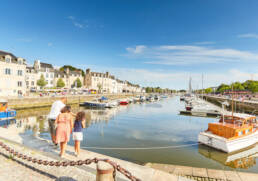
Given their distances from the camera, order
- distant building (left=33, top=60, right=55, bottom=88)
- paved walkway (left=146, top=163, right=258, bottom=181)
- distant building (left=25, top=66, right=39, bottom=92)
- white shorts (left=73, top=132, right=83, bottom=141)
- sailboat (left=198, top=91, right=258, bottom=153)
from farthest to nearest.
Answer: distant building (left=33, top=60, right=55, bottom=88) → distant building (left=25, top=66, right=39, bottom=92) → sailboat (left=198, top=91, right=258, bottom=153) → paved walkway (left=146, top=163, right=258, bottom=181) → white shorts (left=73, top=132, right=83, bottom=141)

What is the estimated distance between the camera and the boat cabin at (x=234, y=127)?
13.0 metres

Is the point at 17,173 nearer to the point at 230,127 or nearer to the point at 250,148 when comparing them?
the point at 230,127

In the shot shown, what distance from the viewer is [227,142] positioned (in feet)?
40.2

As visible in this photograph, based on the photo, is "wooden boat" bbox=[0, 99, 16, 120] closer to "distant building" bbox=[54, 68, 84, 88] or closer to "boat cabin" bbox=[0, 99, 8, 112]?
"boat cabin" bbox=[0, 99, 8, 112]

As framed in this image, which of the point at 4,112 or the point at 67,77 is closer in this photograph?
the point at 4,112

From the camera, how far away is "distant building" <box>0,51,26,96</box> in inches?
1592

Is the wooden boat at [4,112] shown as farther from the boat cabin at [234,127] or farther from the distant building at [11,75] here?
the boat cabin at [234,127]

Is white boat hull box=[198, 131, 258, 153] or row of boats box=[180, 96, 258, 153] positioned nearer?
white boat hull box=[198, 131, 258, 153]

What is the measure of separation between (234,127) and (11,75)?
162 ft

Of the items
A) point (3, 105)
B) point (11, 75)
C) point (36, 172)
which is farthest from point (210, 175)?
point (11, 75)

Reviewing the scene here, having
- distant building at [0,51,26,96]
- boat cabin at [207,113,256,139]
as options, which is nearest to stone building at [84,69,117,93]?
distant building at [0,51,26,96]

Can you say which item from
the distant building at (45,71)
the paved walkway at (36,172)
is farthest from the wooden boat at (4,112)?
the distant building at (45,71)

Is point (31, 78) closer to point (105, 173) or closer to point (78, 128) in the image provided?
point (78, 128)

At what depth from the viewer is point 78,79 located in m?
85.1
